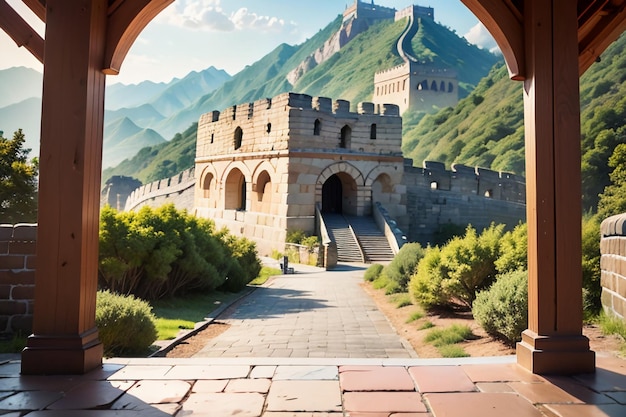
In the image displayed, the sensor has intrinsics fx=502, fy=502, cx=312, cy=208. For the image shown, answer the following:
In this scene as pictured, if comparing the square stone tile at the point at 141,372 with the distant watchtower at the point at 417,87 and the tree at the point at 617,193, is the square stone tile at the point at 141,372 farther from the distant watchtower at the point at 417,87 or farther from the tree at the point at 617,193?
the distant watchtower at the point at 417,87

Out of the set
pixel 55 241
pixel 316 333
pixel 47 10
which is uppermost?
pixel 47 10

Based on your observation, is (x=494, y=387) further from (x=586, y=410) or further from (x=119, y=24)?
(x=119, y=24)

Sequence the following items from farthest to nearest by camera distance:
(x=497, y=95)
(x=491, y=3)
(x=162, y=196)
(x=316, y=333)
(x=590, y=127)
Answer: (x=497, y=95) < (x=162, y=196) < (x=590, y=127) < (x=316, y=333) < (x=491, y=3)

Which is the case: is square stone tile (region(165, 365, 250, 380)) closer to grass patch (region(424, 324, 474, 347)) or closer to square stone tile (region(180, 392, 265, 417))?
square stone tile (region(180, 392, 265, 417))

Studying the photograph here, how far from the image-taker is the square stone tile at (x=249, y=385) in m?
3.34

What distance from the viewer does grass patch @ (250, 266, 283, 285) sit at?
49.4 feet

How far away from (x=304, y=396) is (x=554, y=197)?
91.1 inches

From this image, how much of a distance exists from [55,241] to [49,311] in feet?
1.65

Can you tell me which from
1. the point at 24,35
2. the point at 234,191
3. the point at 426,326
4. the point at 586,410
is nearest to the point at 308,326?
the point at 426,326

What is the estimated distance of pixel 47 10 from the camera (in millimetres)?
3719

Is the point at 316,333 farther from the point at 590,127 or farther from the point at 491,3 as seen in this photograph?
the point at 590,127

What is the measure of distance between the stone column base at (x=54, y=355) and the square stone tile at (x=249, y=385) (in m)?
1.10

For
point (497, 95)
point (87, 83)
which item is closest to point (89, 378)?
point (87, 83)

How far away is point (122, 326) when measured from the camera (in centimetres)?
598
